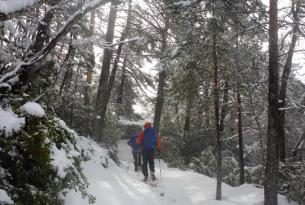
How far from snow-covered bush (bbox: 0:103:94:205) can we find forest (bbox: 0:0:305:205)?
0.01m

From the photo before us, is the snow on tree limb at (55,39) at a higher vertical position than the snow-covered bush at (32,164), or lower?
higher

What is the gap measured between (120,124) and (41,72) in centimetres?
2104

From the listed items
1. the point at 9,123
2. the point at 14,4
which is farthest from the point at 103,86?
the point at 14,4

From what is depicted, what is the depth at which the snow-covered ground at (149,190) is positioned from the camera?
8.66 metres

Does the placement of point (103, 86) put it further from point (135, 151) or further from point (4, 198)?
point (4, 198)

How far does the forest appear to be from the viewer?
5211 mm

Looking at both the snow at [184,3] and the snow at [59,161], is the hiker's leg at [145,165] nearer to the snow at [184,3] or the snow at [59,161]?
the snow at [184,3]

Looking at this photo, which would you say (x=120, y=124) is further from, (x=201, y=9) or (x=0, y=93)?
(x=0, y=93)

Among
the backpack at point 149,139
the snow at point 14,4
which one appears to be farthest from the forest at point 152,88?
the backpack at point 149,139

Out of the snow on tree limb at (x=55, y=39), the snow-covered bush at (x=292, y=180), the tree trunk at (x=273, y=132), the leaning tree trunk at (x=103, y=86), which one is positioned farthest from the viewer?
the leaning tree trunk at (x=103, y=86)

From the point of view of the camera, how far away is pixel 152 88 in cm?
2339

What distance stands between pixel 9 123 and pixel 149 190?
22.3 ft

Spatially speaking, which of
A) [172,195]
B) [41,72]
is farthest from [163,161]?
[41,72]

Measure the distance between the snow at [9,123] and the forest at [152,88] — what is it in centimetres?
1
